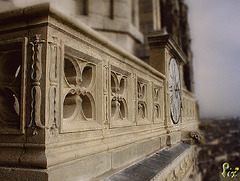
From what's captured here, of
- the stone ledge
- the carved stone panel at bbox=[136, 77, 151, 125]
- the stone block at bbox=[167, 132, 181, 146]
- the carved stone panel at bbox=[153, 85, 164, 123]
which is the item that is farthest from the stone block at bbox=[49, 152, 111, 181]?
the stone block at bbox=[167, 132, 181, 146]

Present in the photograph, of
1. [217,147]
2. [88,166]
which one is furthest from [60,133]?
[217,147]

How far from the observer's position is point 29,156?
1412 mm

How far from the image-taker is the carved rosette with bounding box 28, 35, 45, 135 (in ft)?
4.67

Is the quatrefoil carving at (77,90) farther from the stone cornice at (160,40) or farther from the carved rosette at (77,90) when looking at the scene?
the stone cornice at (160,40)

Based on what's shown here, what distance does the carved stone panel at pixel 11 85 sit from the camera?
149 cm

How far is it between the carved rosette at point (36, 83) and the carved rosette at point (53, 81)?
0.06 meters

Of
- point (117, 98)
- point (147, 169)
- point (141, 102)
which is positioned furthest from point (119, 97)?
point (141, 102)

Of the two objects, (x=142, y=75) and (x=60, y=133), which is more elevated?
(x=142, y=75)

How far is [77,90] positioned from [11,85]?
0.41 meters

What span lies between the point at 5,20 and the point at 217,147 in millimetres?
40355

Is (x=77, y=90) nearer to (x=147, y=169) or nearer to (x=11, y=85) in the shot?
(x=11, y=85)

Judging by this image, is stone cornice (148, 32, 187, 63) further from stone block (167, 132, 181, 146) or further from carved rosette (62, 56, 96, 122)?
carved rosette (62, 56, 96, 122)

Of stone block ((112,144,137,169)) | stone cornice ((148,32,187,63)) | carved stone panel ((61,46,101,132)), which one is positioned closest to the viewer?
carved stone panel ((61,46,101,132))

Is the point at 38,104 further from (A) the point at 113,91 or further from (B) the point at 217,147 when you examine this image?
(B) the point at 217,147
